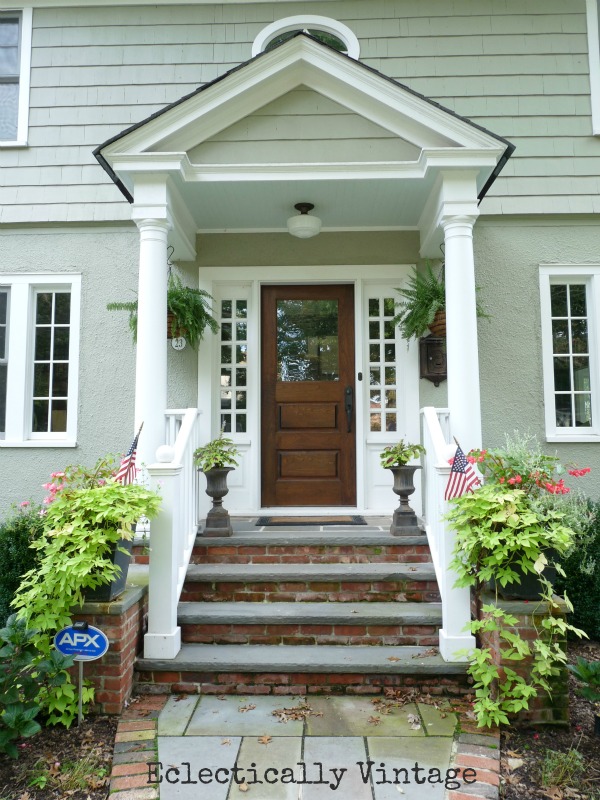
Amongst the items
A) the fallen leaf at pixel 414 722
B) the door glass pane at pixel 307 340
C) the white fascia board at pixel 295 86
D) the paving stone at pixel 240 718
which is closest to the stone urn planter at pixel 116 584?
the paving stone at pixel 240 718

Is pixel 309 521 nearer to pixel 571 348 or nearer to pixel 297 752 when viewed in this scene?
pixel 297 752

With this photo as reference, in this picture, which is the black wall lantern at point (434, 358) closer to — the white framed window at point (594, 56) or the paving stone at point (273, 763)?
the white framed window at point (594, 56)

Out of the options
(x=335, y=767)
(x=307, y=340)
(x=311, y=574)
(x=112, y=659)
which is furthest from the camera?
(x=307, y=340)

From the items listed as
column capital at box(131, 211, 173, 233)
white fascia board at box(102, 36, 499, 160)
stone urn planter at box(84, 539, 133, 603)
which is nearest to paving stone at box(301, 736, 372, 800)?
stone urn planter at box(84, 539, 133, 603)

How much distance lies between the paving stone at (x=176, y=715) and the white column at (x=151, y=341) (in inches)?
Result: 57.1

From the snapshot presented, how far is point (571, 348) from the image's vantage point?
5.03 m

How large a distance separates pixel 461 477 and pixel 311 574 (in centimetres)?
113

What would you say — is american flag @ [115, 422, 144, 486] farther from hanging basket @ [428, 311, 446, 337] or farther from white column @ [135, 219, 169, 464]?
hanging basket @ [428, 311, 446, 337]

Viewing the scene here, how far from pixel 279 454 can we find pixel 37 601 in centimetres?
254

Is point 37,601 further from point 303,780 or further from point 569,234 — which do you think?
point 569,234

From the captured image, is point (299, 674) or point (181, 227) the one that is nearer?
point (299, 674)

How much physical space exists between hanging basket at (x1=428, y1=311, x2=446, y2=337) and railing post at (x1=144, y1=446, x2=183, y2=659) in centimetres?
246

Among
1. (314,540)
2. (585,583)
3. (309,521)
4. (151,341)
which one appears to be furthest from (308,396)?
(585,583)

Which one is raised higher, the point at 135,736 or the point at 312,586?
the point at 312,586
